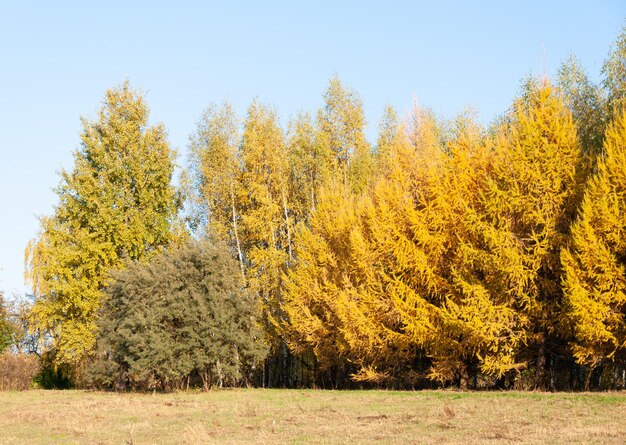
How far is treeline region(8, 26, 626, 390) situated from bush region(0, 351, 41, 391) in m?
1.35

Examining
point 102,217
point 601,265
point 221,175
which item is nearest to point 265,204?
point 221,175

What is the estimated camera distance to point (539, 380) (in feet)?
84.2

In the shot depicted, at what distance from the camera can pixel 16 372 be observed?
4272cm

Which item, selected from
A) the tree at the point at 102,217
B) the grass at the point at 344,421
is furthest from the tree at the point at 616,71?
the tree at the point at 102,217

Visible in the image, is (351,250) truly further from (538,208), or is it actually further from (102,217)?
(102,217)

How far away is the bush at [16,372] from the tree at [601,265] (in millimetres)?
32774

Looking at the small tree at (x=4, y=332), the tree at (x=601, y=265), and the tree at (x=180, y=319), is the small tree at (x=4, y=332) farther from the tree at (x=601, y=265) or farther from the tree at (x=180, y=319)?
the tree at (x=601, y=265)

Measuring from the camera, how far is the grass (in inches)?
542

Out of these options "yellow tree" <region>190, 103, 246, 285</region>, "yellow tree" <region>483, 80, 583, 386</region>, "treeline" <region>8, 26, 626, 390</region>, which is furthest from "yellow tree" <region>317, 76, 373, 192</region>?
"yellow tree" <region>483, 80, 583, 386</region>

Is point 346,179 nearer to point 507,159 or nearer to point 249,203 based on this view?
point 249,203

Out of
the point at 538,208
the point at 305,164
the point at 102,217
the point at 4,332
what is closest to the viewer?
the point at 538,208

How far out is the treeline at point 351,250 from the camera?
24312 millimetres

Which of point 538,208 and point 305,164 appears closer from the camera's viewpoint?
point 538,208

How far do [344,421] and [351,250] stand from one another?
52.6 ft
